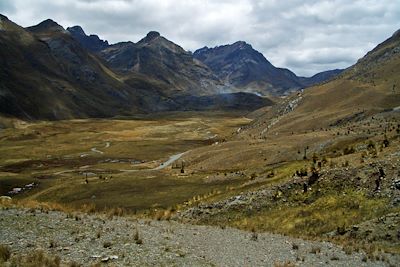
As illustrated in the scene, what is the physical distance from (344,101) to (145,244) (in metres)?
133

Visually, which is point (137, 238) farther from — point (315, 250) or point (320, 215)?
point (320, 215)

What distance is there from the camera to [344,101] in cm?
14588

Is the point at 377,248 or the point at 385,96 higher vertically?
the point at 385,96

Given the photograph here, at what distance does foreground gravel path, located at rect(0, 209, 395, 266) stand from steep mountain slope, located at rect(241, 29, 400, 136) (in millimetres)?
97848

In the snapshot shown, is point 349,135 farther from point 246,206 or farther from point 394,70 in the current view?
point 394,70

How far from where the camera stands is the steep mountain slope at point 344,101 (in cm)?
12492

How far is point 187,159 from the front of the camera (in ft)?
389

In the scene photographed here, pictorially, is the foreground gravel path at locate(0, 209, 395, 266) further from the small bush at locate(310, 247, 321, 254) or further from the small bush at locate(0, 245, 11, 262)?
the small bush at locate(0, 245, 11, 262)

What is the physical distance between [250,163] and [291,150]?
28.1 feet

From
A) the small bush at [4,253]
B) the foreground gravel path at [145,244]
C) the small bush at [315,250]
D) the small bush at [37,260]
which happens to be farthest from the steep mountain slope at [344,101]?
the small bush at [4,253]

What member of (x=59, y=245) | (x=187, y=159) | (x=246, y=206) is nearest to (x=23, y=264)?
(x=59, y=245)

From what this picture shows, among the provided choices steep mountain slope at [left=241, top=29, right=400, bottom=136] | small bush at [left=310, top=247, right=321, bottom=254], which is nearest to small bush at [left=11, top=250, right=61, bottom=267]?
small bush at [left=310, top=247, right=321, bottom=254]

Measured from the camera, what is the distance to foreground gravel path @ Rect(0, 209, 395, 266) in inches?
806

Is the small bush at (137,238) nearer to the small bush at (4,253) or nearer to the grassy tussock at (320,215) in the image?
the small bush at (4,253)
